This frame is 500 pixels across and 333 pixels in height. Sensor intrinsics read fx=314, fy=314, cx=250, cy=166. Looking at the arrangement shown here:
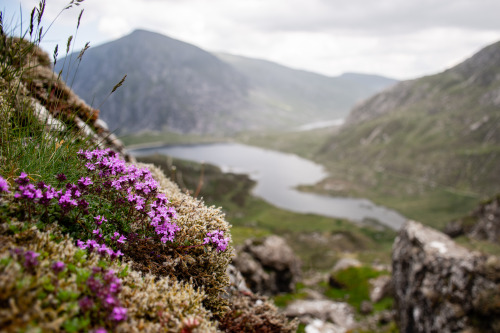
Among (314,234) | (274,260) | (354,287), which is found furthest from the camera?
(314,234)

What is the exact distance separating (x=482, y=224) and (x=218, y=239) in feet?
346

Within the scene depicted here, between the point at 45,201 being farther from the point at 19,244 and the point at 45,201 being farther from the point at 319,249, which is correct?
the point at 319,249

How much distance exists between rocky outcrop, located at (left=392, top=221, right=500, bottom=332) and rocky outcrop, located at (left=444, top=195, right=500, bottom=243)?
219 ft

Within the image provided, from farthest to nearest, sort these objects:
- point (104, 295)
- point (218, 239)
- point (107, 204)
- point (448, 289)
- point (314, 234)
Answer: point (314, 234), point (448, 289), point (218, 239), point (107, 204), point (104, 295)

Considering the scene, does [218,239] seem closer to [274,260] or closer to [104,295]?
[104,295]

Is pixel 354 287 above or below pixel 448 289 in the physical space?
below

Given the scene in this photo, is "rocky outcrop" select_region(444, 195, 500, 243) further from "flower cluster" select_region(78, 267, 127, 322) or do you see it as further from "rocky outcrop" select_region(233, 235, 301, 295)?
"flower cluster" select_region(78, 267, 127, 322)

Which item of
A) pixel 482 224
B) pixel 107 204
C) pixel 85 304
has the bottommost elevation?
pixel 482 224

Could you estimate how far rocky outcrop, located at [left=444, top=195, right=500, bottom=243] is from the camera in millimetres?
81875

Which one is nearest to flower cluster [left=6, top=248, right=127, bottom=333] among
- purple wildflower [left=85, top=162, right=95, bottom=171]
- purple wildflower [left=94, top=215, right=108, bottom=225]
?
purple wildflower [left=94, top=215, right=108, bottom=225]

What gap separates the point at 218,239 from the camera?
4914 mm

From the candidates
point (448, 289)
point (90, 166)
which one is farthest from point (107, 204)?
point (448, 289)

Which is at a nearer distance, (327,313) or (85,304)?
(85,304)

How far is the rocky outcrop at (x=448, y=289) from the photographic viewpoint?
2081cm
